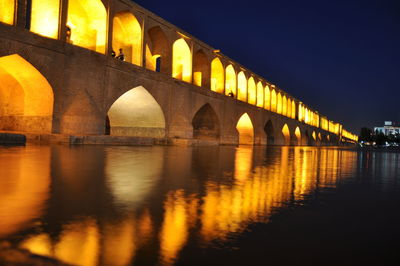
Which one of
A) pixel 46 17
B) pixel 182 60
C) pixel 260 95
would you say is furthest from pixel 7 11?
pixel 260 95

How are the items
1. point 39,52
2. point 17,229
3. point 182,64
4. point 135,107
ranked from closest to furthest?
point 17,229, point 39,52, point 135,107, point 182,64

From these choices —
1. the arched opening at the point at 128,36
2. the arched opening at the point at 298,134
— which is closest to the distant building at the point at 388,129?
the arched opening at the point at 298,134

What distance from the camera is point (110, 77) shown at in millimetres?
13195

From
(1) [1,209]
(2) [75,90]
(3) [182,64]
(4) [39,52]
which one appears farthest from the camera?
(3) [182,64]

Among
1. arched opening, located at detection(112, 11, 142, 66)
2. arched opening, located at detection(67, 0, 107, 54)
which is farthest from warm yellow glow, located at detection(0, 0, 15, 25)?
arched opening, located at detection(112, 11, 142, 66)

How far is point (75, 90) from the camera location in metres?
11.7

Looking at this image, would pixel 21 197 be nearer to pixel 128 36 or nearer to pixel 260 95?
pixel 128 36

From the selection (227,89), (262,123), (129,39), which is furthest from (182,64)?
(262,123)

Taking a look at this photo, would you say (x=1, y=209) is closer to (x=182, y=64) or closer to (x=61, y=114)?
(x=61, y=114)

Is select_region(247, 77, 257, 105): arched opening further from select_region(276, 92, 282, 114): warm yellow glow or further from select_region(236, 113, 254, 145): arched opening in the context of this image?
select_region(276, 92, 282, 114): warm yellow glow

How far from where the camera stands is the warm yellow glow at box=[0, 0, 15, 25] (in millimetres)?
10273

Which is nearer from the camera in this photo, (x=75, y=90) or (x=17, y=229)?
(x=17, y=229)

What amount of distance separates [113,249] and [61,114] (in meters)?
10.8

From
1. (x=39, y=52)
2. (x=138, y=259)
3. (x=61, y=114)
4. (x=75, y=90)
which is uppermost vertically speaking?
(x=39, y=52)
